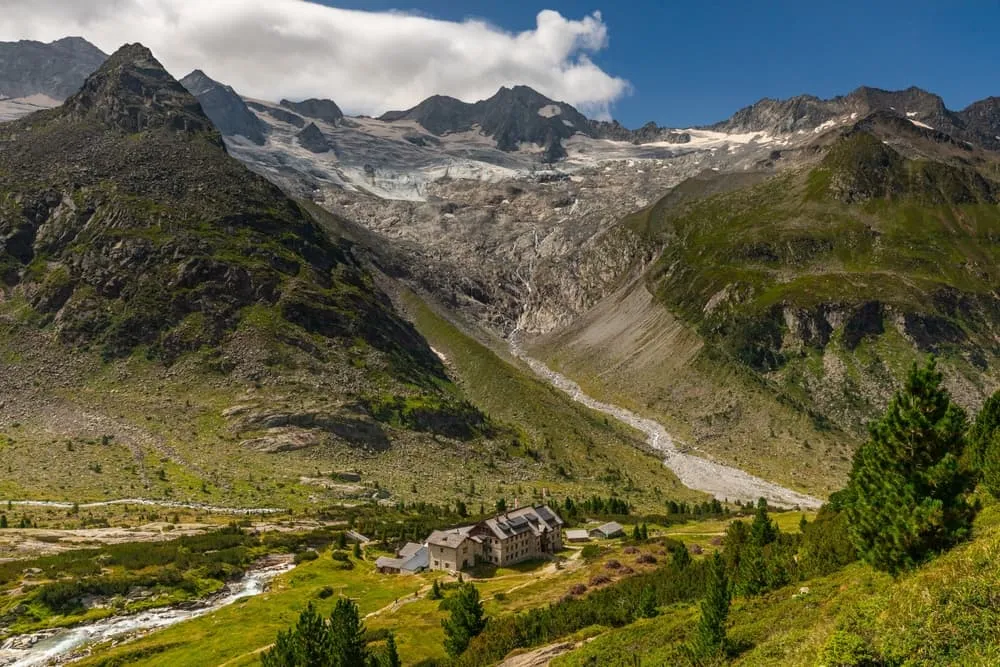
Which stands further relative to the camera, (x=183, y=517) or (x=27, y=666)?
(x=183, y=517)

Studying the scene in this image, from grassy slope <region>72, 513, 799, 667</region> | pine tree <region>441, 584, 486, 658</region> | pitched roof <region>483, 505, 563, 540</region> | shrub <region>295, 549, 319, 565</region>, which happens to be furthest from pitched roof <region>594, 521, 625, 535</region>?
pine tree <region>441, 584, 486, 658</region>

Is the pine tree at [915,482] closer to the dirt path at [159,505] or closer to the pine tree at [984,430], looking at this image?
the pine tree at [984,430]

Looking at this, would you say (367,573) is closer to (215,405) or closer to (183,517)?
(183,517)

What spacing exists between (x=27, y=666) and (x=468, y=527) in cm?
5232

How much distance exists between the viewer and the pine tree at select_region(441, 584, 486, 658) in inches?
2360

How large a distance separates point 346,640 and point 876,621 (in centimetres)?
3556

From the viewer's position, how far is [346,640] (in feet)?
158

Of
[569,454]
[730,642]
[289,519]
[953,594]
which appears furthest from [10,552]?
[569,454]

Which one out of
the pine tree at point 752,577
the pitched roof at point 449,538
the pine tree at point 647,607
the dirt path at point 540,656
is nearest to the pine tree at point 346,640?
the dirt path at point 540,656

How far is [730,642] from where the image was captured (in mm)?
36562

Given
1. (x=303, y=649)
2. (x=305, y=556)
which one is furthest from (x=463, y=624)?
(x=305, y=556)

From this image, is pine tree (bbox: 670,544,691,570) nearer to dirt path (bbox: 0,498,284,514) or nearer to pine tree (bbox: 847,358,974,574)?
pine tree (bbox: 847,358,974,574)

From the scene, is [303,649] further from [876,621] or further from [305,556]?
[305,556]

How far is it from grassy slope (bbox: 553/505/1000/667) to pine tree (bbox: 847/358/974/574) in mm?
1302
